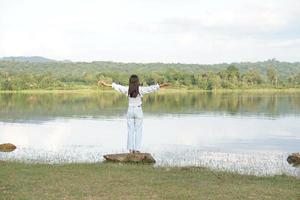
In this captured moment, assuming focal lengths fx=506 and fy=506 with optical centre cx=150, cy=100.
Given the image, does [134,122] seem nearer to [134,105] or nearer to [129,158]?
[134,105]

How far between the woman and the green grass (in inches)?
62.6

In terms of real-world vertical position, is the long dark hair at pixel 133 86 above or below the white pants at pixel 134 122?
above

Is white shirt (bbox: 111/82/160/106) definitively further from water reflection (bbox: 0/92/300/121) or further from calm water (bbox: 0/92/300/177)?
water reflection (bbox: 0/92/300/121)

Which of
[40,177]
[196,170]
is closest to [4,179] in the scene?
[40,177]

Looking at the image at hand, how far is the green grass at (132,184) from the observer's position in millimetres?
8695

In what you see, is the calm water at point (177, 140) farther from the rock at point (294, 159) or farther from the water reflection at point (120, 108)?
the water reflection at point (120, 108)

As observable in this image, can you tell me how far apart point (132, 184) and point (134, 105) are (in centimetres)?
388

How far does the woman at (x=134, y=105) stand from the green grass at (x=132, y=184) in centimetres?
159

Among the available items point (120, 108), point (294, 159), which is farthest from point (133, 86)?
point (120, 108)

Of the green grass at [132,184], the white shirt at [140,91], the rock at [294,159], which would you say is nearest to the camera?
the green grass at [132,184]

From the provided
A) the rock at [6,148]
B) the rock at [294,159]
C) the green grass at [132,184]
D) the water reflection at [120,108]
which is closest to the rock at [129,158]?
the green grass at [132,184]

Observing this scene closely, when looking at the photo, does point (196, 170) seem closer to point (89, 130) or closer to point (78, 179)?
point (78, 179)

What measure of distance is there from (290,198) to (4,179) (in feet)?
18.2

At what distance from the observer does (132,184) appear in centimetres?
971
